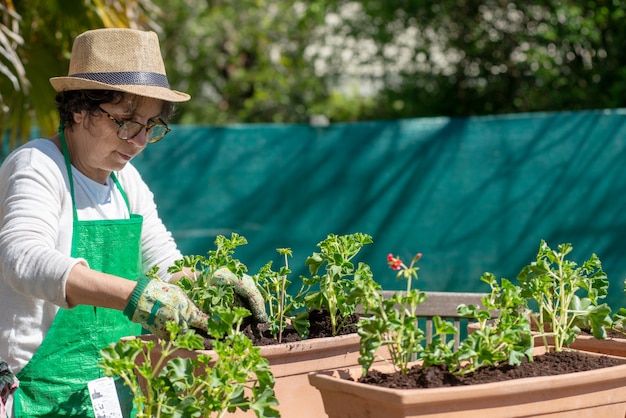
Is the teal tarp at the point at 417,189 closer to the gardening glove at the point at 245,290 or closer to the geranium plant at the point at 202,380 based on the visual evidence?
the gardening glove at the point at 245,290

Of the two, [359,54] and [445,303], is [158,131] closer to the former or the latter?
[445,303]

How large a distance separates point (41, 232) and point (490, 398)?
3.46ft

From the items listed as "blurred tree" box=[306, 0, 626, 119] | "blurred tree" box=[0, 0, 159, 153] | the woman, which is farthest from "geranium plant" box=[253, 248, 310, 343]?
"blurred tree" box=[306, 0, 626, 119]

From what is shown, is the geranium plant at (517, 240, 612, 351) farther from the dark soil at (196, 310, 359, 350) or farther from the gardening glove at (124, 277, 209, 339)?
the gardening glove at (124, 277, 209, 339)

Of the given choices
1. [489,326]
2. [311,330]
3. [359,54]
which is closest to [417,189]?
[359,54]

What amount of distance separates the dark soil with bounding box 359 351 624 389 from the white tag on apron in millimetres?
719

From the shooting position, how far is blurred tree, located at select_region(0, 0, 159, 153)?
15.5ft

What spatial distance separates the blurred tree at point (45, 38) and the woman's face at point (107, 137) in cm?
242

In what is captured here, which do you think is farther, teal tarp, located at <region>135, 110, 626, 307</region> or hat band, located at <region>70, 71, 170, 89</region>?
teal tarp, located at <region>135, 110, 626, 307</region>

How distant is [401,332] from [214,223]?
13.0ft

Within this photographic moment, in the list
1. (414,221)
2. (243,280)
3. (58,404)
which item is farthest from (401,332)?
(414,221)

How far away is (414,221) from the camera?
A: 5.27m

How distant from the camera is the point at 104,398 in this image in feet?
6.78

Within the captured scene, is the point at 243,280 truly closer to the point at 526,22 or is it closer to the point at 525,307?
the point at 525,307
